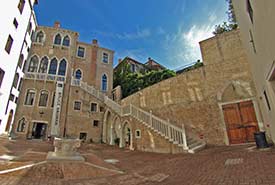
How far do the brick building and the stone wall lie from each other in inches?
377

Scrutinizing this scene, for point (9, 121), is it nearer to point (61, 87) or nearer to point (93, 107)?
point (61, 87)

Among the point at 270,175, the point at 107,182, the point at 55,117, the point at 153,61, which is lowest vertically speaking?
the point at 107,182

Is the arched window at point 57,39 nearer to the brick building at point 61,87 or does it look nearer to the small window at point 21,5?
the brick building at point 61,87

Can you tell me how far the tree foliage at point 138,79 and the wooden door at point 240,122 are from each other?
9714 mm

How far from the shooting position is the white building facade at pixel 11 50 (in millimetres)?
11672

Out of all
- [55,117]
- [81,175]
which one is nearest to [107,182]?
[81,175]

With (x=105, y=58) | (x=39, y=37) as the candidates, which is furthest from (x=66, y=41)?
(x=105, y=58)

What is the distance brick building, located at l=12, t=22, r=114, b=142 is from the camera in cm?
1609

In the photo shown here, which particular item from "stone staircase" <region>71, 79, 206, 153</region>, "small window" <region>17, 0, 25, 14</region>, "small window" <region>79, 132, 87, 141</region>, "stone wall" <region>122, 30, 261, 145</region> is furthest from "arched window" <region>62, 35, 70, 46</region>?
"stone wall" <region>122, 30, 261, 145</region>

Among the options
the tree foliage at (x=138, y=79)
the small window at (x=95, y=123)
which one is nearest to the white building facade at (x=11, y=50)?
the small window at (x=95, y=123)

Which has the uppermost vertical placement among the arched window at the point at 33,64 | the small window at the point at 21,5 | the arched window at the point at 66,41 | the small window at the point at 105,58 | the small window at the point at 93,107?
the arched window at the point at 66,41

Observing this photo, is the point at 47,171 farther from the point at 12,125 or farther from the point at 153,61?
the point at 153,61

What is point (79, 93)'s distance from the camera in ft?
58.7

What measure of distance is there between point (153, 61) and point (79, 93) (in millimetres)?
16600
